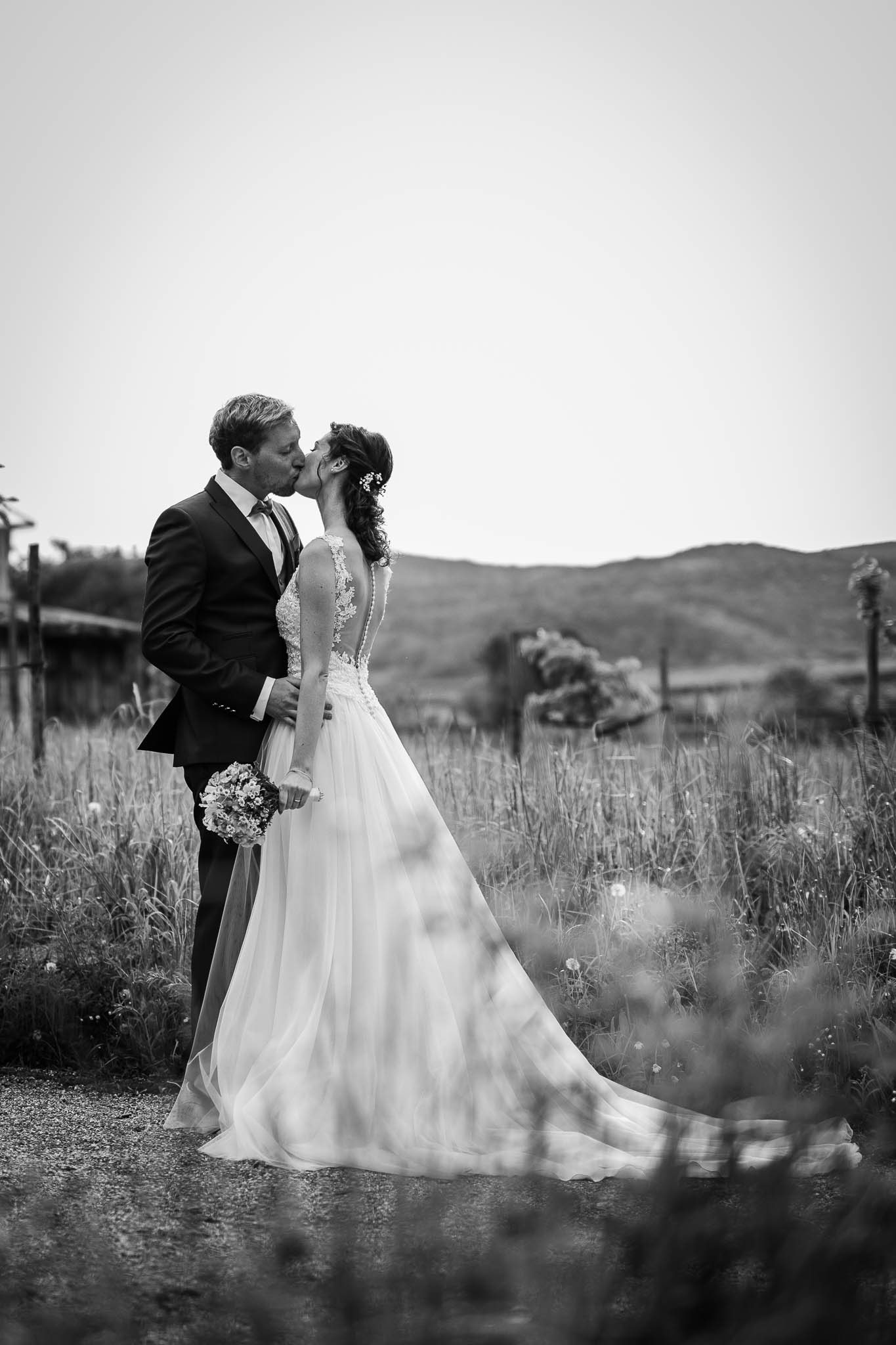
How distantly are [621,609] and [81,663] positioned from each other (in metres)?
11.3

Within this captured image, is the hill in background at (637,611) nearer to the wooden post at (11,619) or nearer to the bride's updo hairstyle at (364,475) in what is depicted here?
the wooden post at (11,619)

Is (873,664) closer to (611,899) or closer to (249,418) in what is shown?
(611,899)

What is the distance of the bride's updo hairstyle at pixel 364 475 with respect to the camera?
3.70 meters

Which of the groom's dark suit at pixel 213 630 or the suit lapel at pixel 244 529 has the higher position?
the suit lapel at pixel 244 529

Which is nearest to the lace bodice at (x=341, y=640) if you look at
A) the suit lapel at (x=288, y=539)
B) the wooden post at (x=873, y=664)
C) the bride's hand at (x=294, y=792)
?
the suit lapel at (x=288, y=539)

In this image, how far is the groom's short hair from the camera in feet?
12.7

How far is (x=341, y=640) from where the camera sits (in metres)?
3.81

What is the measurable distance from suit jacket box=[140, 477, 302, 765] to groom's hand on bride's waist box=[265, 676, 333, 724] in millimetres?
53

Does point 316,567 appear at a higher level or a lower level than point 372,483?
lower

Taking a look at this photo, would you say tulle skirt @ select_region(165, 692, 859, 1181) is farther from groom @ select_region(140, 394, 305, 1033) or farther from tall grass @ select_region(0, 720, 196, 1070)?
tall grass @ select_region(0, 720, 196, 1070)

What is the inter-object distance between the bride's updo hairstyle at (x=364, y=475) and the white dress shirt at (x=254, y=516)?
0.39m

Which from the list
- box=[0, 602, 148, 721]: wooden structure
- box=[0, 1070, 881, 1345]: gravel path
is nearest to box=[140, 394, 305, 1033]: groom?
box=[0, 1070, 881, 1345]: gravel path

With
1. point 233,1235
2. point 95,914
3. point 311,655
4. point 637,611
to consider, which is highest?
point 637,611

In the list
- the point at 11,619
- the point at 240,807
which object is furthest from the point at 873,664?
the point at 11,619
